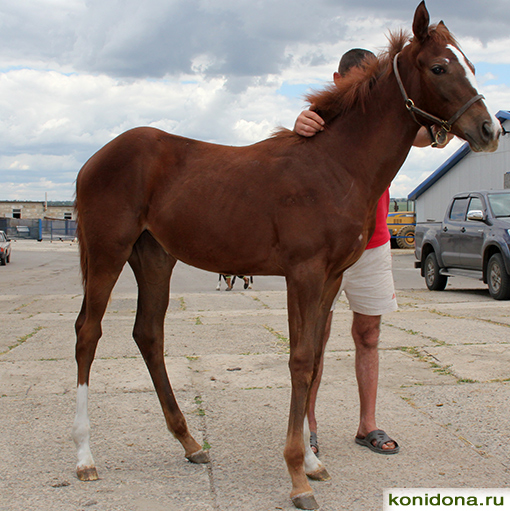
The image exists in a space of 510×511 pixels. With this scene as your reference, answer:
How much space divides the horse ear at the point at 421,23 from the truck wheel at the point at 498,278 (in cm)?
834

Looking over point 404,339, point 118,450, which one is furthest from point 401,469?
point 404,339

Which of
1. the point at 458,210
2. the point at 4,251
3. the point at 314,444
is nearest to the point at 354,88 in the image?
the point at 314,444

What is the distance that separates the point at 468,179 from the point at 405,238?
509cm

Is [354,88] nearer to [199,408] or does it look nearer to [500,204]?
[199,408]

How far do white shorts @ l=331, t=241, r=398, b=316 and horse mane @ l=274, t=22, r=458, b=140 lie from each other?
99 cm

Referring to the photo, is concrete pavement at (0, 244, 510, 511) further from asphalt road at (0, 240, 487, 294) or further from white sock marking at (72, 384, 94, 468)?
asphalt road at (0, 240, 487, 294)

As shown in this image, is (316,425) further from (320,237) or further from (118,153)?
(118,153)

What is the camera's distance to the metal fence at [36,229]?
170 feet

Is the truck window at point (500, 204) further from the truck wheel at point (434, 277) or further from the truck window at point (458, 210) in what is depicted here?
the truck wheel at point (434, 277)

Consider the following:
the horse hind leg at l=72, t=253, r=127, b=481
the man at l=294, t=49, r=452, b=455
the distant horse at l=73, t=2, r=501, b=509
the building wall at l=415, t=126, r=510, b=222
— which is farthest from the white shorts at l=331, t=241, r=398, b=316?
the building wall at l=415, t=126, r=510, b=222

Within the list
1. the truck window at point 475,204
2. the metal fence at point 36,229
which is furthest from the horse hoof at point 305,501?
the metal fence at point 36,229

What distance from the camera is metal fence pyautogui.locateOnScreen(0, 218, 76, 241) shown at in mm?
51875

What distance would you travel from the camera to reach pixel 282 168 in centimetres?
287

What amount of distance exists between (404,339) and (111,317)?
4.40m
